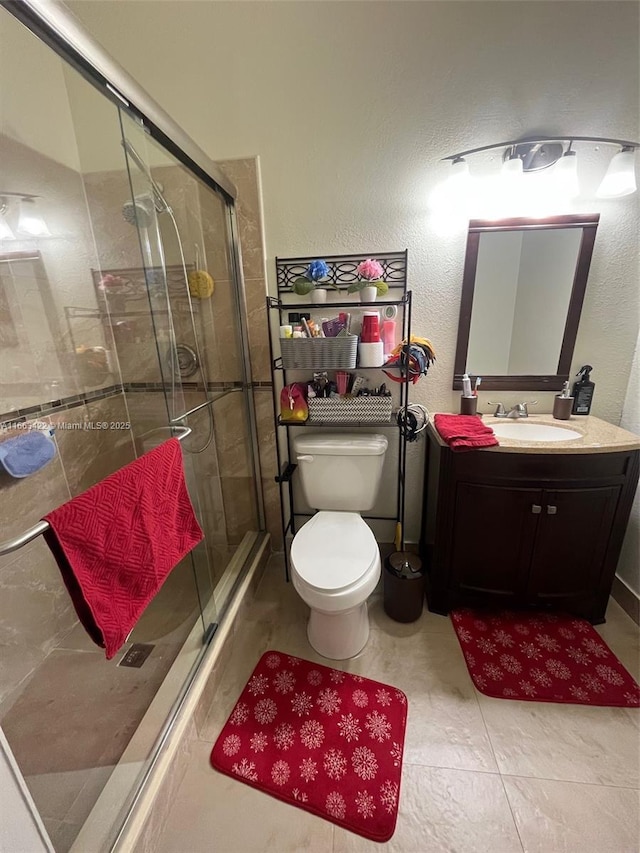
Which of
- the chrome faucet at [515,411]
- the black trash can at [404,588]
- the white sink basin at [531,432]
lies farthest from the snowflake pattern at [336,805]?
the chrome faucet at [515,411]

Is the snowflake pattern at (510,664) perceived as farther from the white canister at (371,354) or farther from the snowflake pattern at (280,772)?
the white canister at (371,354)

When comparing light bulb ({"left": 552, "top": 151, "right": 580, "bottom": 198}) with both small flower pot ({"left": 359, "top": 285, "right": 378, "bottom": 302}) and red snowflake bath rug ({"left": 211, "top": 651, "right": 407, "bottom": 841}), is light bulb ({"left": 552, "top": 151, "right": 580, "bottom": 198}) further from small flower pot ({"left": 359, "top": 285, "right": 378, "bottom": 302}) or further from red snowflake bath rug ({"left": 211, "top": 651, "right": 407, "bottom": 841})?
red snowflake bath rug ({"left": 211, "top": 651, "right": 407, "bottom": 841})

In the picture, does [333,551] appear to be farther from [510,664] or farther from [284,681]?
[510,664]

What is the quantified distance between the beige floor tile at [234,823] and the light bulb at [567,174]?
232 centimetres

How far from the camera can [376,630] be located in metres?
1.50

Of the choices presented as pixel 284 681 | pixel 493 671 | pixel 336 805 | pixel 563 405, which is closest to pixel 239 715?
pixel 284 681

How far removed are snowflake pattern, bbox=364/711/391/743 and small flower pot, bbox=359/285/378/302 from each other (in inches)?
61.6

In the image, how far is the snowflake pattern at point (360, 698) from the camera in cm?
121

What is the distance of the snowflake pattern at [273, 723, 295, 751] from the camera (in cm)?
110

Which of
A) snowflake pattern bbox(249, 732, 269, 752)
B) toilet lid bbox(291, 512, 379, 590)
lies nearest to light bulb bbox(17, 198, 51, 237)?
toilet lid bbox(291, 512, 379, 590)

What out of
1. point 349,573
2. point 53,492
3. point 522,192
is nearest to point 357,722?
point 349,573

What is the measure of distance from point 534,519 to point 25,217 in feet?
7.42

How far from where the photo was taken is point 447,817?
0.94m

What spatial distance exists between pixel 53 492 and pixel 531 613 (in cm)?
210
